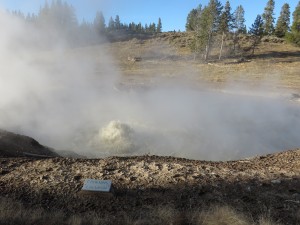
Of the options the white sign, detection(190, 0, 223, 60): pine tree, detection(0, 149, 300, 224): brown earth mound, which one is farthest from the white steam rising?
detection(190, 0, 223, 60): pine tree

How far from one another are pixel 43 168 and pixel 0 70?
32.3 feet

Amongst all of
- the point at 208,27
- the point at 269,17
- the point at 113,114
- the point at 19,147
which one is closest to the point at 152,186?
the point at 19,147

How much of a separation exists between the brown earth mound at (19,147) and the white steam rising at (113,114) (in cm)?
200

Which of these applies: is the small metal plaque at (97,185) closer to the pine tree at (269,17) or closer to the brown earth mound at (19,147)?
the brown earth mound at (19,147)

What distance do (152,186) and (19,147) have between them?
4057 mm

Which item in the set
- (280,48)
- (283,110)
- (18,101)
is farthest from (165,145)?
(280,48)

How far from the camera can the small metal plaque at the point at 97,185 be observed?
617 centimetres

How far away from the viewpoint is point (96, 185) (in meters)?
6.27

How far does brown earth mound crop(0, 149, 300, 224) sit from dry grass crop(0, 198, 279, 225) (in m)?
0.17

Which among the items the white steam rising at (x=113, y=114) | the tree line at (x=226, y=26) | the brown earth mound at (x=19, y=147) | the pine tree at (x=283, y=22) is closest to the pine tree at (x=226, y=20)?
the tree line at (x=226, y=26)

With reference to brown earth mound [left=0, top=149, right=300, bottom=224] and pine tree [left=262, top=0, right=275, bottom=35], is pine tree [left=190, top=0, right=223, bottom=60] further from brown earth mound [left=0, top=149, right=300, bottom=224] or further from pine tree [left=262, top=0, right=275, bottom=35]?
brown earth mound [left=0, top=149, right=300, bottom=224]

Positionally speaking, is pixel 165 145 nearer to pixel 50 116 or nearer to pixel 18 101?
pixel 50 116

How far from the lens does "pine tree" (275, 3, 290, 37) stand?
6347 cm

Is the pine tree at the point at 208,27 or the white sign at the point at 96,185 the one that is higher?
the white sign at the point at 96,185
